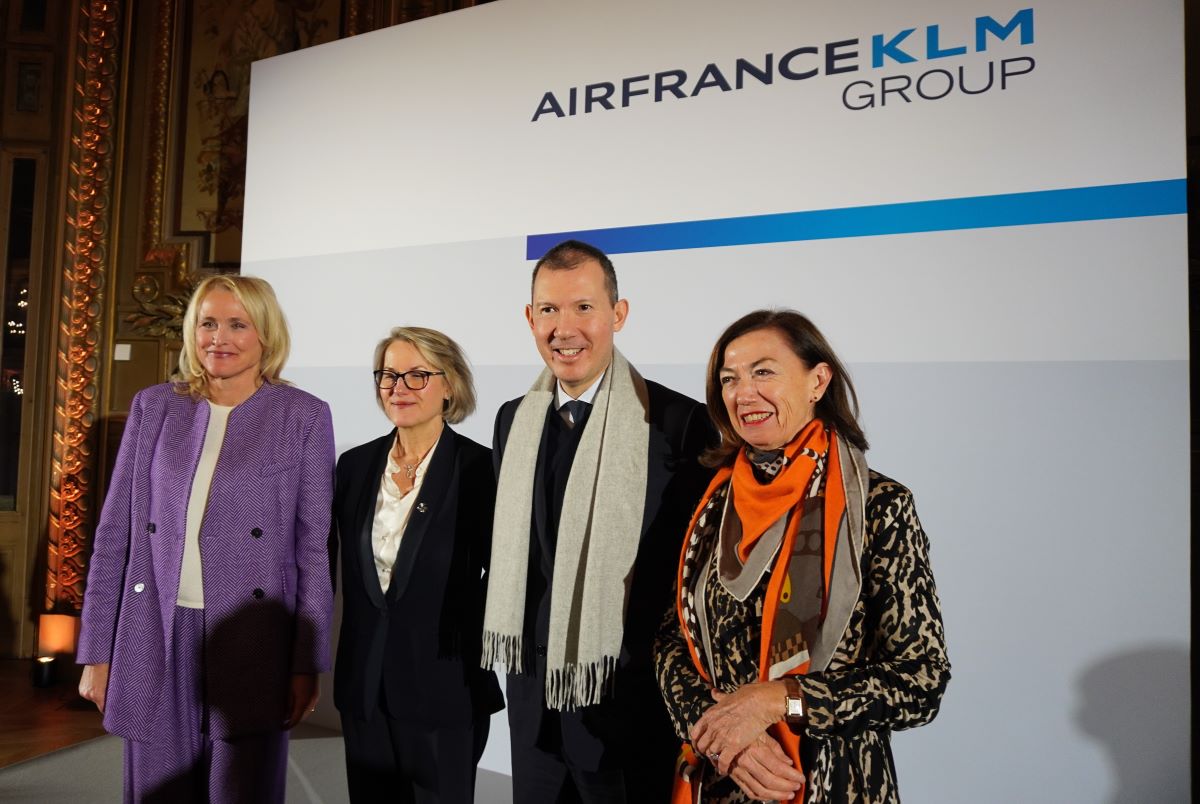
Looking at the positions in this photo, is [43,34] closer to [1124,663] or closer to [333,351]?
[333,351]

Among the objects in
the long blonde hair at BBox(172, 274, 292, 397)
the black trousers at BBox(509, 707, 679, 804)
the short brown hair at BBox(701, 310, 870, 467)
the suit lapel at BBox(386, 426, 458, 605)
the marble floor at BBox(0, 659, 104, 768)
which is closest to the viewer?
the short brown hair at BBox(701, 310, 870, 467)

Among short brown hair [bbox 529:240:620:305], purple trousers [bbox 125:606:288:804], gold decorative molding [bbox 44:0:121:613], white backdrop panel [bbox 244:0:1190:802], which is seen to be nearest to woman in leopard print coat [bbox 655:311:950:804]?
short brown hair [bbox 529:240:620:305]

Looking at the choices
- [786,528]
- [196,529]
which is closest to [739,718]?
[786,528]

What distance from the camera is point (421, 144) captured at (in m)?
3.81

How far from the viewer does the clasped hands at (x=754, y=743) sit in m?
1.83

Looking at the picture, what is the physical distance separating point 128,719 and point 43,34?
5.08 m

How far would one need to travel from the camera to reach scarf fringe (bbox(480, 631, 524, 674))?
8.48 ft

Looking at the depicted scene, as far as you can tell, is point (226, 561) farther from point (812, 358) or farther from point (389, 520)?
point (812, 358)

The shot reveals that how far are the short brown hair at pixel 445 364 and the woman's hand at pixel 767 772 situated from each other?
55.9 inches

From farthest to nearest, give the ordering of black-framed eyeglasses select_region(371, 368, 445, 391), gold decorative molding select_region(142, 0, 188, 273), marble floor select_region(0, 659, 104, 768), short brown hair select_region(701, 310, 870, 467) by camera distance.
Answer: gold decorative molding select_region(142, 0, 188, 273) → marble floor select_region(0, 659, 104, 768) → black-framed eyeglasses select_region(371, 368, 445, 391) → short brown hair select_region(701, 310, 870, 467)

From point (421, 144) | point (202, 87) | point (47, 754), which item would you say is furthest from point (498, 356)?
point (202, 87)

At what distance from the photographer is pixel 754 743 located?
1852 millimetres

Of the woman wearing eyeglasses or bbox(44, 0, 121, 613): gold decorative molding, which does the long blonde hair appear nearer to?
the woman wearing eyeglasses

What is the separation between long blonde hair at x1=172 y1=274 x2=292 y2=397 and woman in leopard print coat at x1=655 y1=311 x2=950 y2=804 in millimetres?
1417
